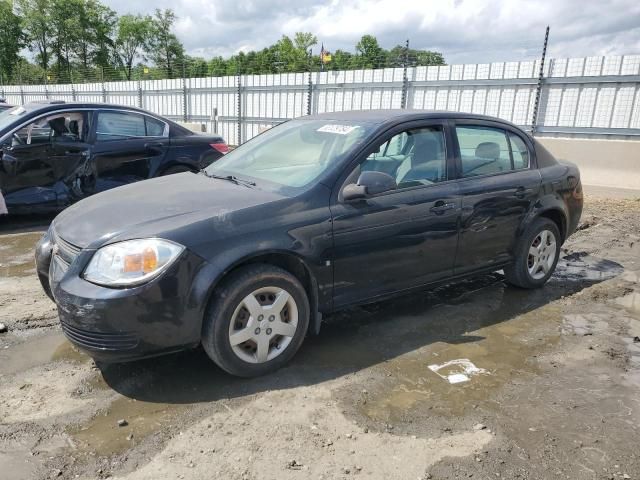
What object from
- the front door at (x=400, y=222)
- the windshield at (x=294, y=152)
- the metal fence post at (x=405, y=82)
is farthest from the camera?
the metal fence post at (x=405, y=82)

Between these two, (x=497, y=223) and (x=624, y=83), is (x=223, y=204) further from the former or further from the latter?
(x=624, y=83)

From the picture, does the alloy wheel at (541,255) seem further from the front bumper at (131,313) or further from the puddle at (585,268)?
the front bumper at (131,313)

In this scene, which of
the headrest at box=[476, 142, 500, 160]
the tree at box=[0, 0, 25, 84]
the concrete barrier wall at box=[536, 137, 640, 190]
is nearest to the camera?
the headrest at box=[476, 142, 500, 160]

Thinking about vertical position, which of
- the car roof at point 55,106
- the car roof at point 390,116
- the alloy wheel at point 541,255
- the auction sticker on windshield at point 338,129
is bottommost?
the alloy wheel at point 541,255

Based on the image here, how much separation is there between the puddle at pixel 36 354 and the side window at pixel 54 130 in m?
3.85

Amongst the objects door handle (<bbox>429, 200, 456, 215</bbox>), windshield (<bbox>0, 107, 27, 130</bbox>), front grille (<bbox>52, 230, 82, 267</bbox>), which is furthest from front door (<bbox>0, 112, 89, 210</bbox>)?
door handle (<bbox>429, 200, 456, 215</bbox>)

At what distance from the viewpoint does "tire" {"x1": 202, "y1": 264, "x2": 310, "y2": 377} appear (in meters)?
3.12

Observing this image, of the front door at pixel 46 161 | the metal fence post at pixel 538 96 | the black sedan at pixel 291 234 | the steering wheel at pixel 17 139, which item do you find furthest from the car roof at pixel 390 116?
the metal fence post at pixel 538 96

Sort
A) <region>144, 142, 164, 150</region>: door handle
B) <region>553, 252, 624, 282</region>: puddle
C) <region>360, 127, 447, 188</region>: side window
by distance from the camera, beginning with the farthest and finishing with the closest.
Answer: <region>144, 142, 164, 150</region>: door handle < <region>553, 252, 624, 282</region>: puddle < <region>360, 127, 447, 188</region>: side window

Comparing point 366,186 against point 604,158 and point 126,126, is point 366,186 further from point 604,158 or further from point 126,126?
point 604,158

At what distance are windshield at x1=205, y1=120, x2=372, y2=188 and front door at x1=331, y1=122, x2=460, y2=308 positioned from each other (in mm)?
220

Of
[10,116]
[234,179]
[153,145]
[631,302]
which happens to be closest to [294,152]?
[234,179]

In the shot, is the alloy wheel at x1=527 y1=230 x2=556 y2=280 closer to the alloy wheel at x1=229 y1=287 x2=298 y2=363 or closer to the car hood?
the alloy wheel at x1=229 y1=287 x2=298 y2=363

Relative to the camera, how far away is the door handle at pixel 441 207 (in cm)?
404
